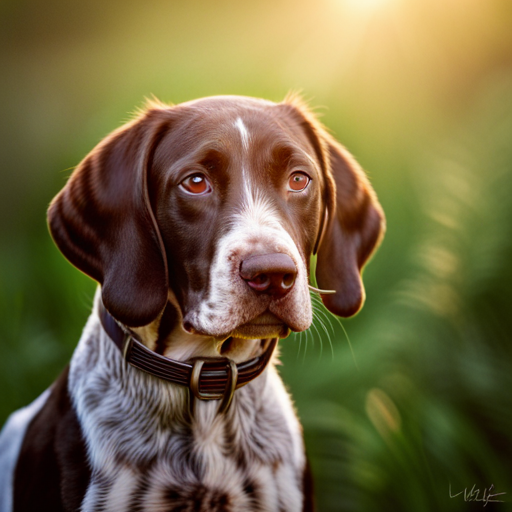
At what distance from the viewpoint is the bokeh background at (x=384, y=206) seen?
2760mm

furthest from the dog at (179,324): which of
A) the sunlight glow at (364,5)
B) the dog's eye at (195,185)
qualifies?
the sunlight glow at (364,5)

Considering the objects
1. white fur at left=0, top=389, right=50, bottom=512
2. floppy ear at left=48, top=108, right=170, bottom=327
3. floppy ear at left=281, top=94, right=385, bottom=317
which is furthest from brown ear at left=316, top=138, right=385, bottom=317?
white fur at left=0, top=389, right=50, bottom=512

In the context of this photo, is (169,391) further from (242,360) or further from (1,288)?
(1,288)

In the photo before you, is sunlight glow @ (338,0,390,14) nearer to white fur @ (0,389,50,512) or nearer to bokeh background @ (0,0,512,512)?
bokeh background @ (0,0,512,512)

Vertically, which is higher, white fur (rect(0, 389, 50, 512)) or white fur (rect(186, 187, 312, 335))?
white fur (rect(186, 187, 312, 335))

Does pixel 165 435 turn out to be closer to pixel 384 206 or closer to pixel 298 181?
pixel 298 181

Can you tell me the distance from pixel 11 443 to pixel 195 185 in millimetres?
1281

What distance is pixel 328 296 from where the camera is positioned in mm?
2270

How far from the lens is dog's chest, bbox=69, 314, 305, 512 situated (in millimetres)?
1994

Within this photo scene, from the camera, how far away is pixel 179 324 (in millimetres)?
2109

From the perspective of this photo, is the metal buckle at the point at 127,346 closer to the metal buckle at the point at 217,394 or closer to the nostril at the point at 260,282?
the metal buckle at the point at 217,394

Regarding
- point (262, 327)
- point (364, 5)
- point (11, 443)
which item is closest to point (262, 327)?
point (262, 327)

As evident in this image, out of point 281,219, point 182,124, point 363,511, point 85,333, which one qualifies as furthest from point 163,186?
point 363,511

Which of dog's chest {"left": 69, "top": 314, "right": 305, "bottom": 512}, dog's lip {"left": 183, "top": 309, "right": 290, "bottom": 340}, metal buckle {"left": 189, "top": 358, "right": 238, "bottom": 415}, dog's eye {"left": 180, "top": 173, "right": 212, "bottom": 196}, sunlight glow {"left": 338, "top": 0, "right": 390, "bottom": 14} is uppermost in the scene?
sunlight glow {"left": 338, "top": 0, "right": 390, "bottom": 14}
